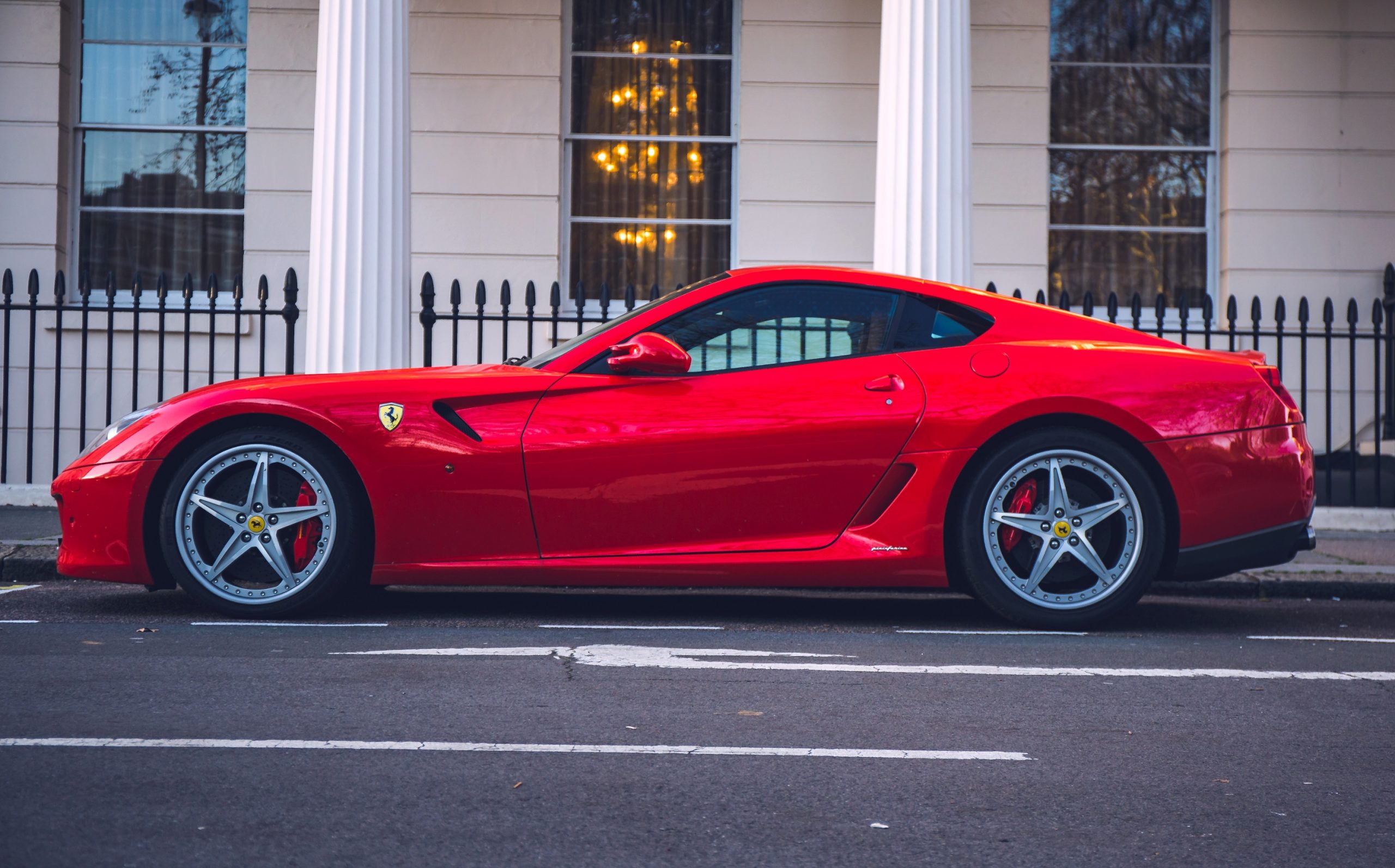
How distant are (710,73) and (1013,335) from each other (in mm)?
6865

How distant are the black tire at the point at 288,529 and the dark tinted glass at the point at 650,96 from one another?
6922 mm

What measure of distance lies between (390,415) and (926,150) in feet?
16.1

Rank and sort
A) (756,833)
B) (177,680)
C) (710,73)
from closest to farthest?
(756,833), (177,680), (710,73)

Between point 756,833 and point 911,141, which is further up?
point 911,141

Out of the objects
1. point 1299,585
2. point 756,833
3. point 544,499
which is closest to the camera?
point 756,833

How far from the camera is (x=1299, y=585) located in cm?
676

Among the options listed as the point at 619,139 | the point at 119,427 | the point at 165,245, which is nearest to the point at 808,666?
the point at 119,427

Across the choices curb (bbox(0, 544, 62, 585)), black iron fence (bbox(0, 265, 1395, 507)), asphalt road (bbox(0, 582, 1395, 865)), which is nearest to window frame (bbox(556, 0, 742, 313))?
black iron fence (bbox(0, 265, 1395, 507))

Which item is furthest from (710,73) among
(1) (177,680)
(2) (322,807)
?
(2) (322,807)

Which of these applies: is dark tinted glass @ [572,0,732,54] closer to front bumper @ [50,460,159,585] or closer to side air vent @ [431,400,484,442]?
side air vent @ [431,400,484,442]

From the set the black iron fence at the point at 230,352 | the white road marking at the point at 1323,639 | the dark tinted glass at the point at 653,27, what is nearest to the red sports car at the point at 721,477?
the white road marking at the point at 1323,639

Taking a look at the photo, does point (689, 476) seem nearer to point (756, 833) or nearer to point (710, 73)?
point (756, 833)

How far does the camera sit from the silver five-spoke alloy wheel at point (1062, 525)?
5.21 metres

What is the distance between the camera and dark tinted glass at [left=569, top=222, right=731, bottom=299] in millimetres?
11609
